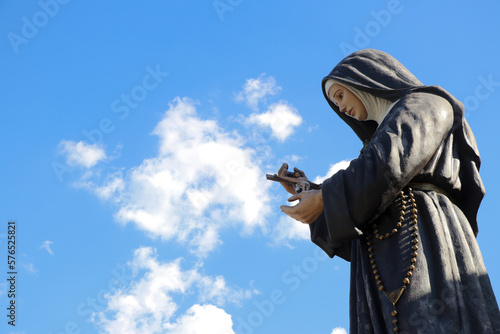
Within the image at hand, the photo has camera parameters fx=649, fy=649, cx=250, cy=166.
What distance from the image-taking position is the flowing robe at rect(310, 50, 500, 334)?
5.30 metres

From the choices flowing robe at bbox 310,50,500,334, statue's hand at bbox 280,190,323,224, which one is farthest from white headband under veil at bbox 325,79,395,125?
statue's hand at bbox 280,190,323,224

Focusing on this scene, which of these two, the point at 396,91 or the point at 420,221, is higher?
the point at 396,91

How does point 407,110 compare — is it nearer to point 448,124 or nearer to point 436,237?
point 448,124

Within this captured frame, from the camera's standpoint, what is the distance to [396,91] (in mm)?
6531

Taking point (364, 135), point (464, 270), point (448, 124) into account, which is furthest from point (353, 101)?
point (464, 270)

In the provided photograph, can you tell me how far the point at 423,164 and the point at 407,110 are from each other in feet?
1.88

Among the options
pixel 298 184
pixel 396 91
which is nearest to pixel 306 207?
pixel 298 184

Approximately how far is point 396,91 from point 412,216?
1.42 meters

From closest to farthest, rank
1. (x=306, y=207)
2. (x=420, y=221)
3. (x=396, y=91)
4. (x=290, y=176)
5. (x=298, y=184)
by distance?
(x=420, y=221)
(x=306, y=207)
(x=396, y=91)
(x=298, y=184)
(x=290, y=176)

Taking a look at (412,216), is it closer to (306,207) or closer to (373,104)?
(306,207)

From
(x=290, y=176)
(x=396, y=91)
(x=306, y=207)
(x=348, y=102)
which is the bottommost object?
(x=306, y=207)

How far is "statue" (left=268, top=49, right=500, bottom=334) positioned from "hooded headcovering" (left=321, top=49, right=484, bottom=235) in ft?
0.03

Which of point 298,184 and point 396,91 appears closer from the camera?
point 396,91

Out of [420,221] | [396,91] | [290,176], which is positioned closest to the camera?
[420,221]
